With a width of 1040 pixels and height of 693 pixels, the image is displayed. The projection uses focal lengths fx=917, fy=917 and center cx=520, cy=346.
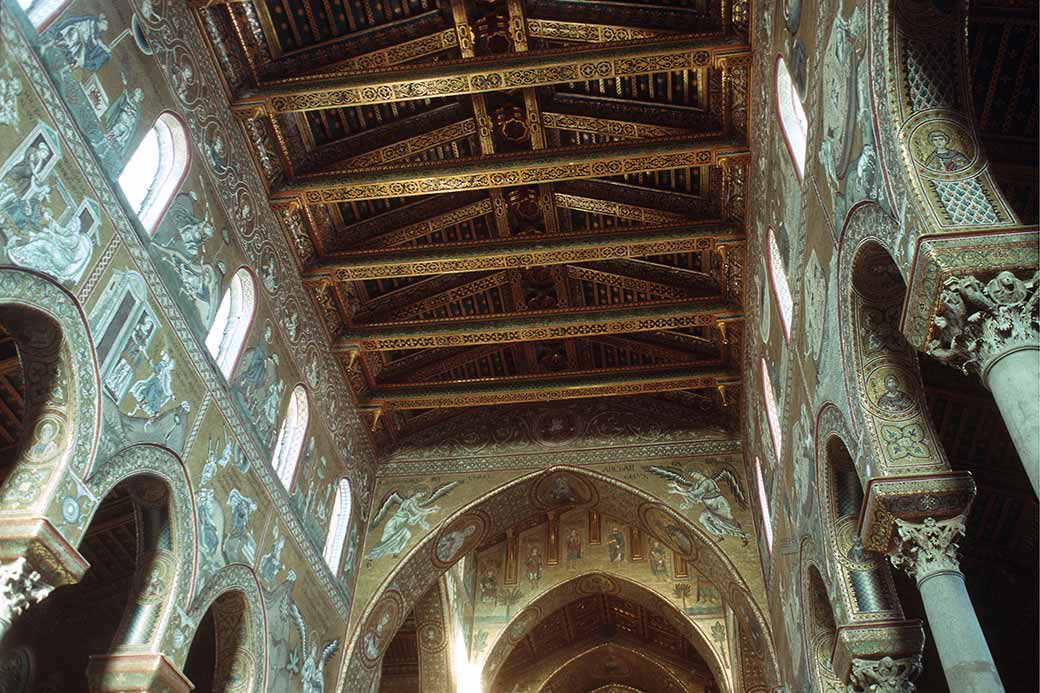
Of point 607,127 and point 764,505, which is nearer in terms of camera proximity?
point 607,127

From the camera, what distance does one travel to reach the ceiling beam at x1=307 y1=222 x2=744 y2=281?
13750 millimetres

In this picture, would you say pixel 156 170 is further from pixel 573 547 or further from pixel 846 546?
pixel 573 547

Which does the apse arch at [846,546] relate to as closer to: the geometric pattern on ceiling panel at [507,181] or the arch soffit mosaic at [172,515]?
the geometric pattern on ceiling panel at [507,181]

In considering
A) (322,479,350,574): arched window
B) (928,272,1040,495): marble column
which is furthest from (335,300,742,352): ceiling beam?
(928,272,1040,495): marble column

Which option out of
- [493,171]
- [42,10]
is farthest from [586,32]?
[42,10]

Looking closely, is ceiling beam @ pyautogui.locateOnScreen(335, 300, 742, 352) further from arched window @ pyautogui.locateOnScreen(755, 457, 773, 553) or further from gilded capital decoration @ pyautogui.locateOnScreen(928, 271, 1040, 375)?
gilded capital decoration @ pyautogui.locateOnScreen(928, 271, 1040, 375)

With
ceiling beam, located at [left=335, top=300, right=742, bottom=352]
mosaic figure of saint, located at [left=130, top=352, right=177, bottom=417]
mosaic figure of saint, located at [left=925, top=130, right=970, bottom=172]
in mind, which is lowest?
mosaic figure of saint, located at [left=925, top=130, right=970, bottom=172]

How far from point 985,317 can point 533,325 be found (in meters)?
9.76

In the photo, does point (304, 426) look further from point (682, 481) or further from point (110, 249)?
point (682, 481)

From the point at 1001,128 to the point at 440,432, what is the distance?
11.5 metres

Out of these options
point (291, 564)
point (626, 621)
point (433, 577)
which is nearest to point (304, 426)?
point (291, 564)

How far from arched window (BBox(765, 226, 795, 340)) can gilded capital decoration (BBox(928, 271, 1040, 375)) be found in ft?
15.4

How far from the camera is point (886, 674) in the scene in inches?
344

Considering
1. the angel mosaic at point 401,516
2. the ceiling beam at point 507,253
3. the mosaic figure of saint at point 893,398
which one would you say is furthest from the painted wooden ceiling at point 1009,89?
the angel mosaic at point 401,516
